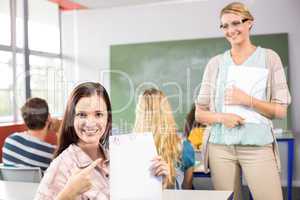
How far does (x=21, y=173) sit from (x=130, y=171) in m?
0.57

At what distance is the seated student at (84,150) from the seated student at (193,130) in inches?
9.5

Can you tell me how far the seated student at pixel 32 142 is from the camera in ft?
3.31

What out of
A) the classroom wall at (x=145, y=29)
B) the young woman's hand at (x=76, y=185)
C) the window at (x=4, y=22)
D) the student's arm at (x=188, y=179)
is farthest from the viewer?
the student's arm at (x=188, y=179)

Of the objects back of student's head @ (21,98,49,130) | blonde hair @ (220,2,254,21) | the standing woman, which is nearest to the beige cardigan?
the standing woman

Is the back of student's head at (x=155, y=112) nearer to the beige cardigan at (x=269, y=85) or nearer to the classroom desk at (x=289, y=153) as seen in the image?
the beige cardigan at (x=269, y=85)

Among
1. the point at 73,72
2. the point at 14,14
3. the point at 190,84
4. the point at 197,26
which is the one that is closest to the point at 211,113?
the point at 190,84

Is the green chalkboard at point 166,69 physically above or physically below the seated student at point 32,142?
above

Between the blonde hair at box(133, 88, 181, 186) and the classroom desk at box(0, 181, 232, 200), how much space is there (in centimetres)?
4

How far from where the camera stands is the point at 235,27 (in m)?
0.90

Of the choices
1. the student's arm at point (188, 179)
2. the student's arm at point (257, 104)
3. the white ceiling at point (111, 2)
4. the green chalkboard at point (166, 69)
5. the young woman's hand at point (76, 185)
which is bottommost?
the student's arm at point (188, 179)

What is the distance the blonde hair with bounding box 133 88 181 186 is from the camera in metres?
0.91

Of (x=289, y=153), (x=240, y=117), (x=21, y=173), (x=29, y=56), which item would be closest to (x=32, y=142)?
(x=21, y=173)

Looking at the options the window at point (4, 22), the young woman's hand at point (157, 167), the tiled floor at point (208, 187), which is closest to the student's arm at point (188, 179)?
the tiled floor at point (208, 187)

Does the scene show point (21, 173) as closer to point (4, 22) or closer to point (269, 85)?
point (4, 22)
